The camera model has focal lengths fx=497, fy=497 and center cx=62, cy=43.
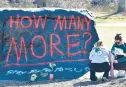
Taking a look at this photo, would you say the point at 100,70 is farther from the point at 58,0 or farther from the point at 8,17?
the point at 58,0

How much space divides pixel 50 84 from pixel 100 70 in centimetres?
119

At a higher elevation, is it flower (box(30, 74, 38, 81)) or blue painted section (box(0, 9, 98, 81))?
blue painted section (box(0, 9, 98, 81))

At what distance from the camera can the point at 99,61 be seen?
36.8ft

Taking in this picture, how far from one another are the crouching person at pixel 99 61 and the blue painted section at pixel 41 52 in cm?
61

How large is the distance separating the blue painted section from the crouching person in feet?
2.01

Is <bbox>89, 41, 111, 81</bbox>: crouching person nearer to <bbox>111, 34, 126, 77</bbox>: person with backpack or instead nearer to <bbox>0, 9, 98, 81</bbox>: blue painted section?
<bbox>111, 34, 126, 77</bbox>: person with backpack

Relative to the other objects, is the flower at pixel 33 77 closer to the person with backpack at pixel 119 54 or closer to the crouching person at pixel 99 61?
the crouching person at pixel 99 61

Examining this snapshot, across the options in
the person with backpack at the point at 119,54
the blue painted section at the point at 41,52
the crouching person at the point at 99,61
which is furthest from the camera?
the person with backpack at the point at 119,54

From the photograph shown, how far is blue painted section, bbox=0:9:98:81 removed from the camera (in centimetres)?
1130

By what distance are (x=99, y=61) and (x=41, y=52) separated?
1369 millimetres

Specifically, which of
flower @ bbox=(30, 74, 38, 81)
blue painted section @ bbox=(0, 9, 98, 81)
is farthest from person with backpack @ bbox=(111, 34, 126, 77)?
flower @ bbox=(30, 74, 38, 81)

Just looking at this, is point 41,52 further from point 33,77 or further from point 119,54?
point 119,54

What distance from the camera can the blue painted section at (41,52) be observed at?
11305 mm

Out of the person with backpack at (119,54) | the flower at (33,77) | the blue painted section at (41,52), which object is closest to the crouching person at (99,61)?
the person with backpack at (119,54)
